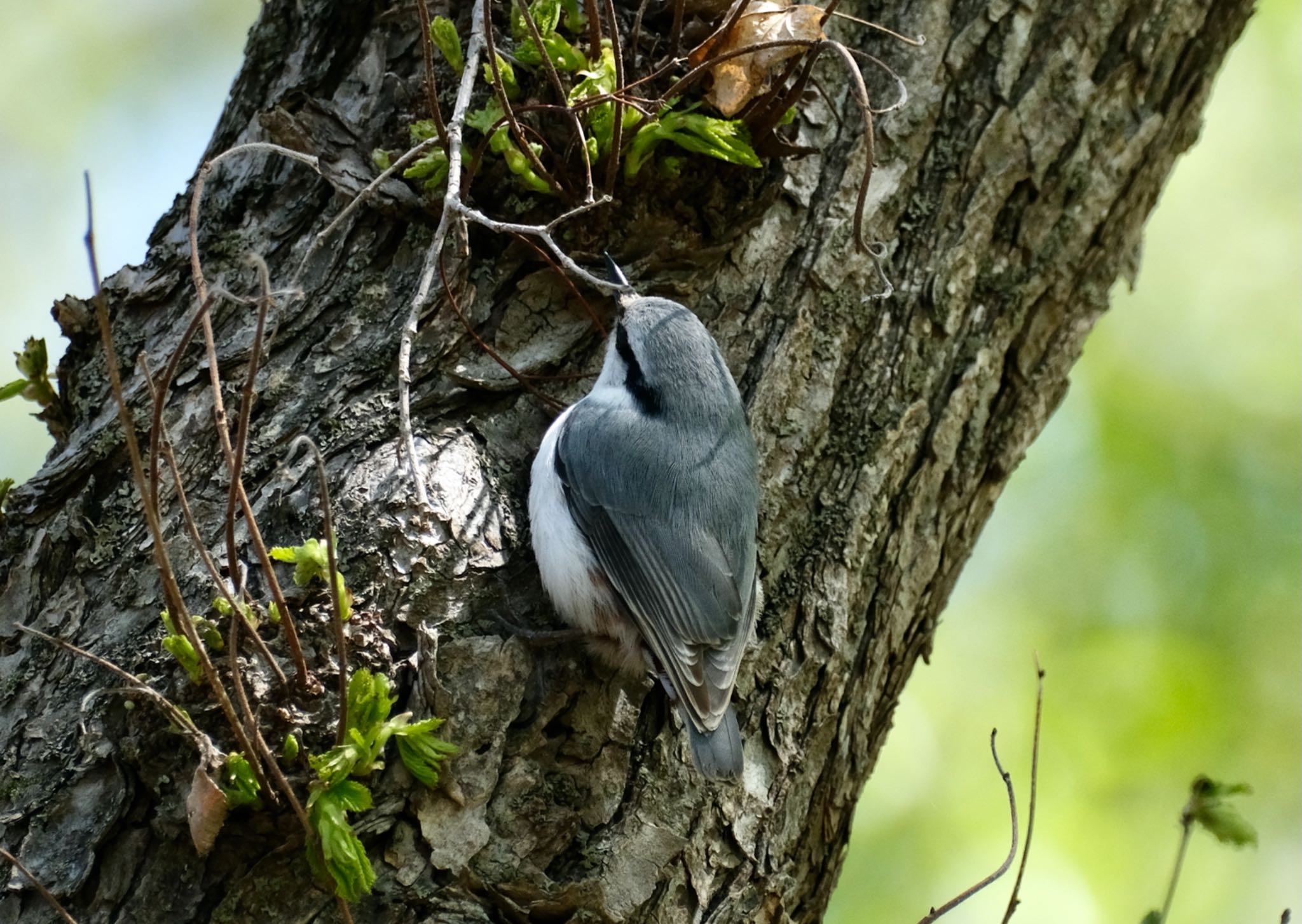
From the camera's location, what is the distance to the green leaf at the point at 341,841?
1711 mm

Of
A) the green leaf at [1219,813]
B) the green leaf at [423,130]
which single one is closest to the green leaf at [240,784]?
the green leaf at [423,130]

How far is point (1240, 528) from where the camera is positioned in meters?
5.30

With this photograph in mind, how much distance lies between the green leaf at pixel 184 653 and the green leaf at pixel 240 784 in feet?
0.47

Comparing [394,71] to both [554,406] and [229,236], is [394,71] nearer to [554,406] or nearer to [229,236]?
[229,236]

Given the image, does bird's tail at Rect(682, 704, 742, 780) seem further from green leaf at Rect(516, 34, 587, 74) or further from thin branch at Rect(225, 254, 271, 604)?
green leaf at Rect(516, 34, 587, 74)

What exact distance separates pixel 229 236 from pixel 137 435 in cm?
49

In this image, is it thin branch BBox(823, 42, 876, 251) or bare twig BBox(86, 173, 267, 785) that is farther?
thin branch BBox(823, 42, 876, 251)

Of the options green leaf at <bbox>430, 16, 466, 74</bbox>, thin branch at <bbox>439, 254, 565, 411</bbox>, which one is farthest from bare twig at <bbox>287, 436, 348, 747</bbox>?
green leaf at <bbox>430, 16, 466, 74</bbox>

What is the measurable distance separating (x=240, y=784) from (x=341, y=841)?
17 cm

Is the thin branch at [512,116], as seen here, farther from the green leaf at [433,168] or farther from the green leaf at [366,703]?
the green leaf at [366,703]

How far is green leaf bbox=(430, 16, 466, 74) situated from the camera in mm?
2223

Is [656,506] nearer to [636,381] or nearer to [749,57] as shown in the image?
[636,381]

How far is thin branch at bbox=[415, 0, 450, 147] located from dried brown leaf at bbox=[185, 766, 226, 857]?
3.83 ft

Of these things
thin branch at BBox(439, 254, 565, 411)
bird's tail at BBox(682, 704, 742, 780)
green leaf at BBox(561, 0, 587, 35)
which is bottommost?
bird's tail at BBox(682, 704, 742, 780)
